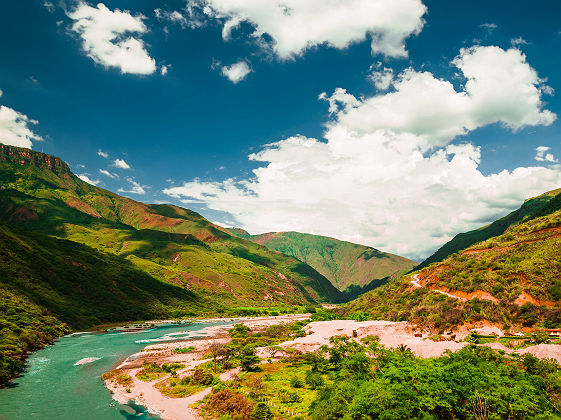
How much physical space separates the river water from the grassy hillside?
4.57 m

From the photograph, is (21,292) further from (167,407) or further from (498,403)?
(498,403)

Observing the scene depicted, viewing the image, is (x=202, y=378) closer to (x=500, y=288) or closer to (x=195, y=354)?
(x=195, y=354)

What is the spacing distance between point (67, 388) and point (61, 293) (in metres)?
89.0

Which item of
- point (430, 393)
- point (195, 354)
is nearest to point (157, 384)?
point (195, 354)

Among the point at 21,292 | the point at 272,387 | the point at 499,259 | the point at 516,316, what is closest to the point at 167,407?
the point at 272,387

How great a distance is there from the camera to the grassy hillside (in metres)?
78.1

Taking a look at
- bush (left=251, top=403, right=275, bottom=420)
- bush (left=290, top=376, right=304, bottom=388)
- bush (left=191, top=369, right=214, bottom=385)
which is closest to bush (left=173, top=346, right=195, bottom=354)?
bush (left=191, top=369, right=214, bottom=385)

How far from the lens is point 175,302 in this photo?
596 ft

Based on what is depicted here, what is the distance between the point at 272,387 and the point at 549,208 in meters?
137

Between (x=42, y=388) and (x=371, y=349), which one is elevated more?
(x=371, y=349)

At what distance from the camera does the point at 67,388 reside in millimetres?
50062

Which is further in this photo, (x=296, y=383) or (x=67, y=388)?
(x=67, y=388)

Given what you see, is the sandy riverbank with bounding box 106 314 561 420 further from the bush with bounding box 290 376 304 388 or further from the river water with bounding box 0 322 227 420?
the bush with bounding box 290 376 304 388

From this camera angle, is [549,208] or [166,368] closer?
[166,368]
